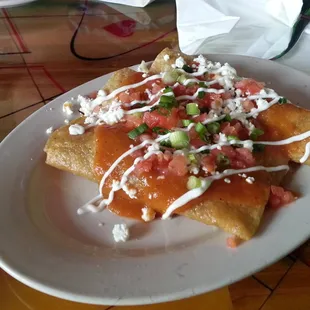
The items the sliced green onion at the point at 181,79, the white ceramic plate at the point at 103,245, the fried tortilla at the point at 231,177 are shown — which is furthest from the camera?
the sliced green onion at the point at 181,79

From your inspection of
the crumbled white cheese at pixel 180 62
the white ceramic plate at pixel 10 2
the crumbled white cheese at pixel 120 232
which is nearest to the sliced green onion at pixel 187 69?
the crumbled white cheese at pixel 180 62

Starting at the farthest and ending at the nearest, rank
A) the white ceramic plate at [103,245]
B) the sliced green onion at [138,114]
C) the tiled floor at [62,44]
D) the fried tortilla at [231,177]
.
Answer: the tiled floor at [62,44], the sliced green onion at [138,114], the fried tortilla at [231,177], the white ceramic plate at [103,245]

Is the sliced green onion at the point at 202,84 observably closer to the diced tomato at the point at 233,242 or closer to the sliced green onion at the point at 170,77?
the sliced green onion at the point at 170,77

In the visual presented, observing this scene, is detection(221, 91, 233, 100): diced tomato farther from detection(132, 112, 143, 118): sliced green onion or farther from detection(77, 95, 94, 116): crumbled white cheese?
detection(77, 95, 94, 116): crumbled white cheese

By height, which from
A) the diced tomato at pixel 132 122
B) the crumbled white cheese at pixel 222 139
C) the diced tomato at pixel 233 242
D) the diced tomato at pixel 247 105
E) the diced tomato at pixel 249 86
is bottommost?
the diced tomato at pixel 233 242

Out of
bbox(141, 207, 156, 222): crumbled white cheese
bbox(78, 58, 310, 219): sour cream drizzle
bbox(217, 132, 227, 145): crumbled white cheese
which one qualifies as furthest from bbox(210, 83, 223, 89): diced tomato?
bbox(141, 207, 156, 222): crumbled white cheese

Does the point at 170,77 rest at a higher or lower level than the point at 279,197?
higher

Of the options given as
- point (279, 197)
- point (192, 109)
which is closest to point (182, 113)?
point (192, 109)

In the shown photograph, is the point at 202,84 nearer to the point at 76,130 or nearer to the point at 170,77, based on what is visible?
the point at 170,77
